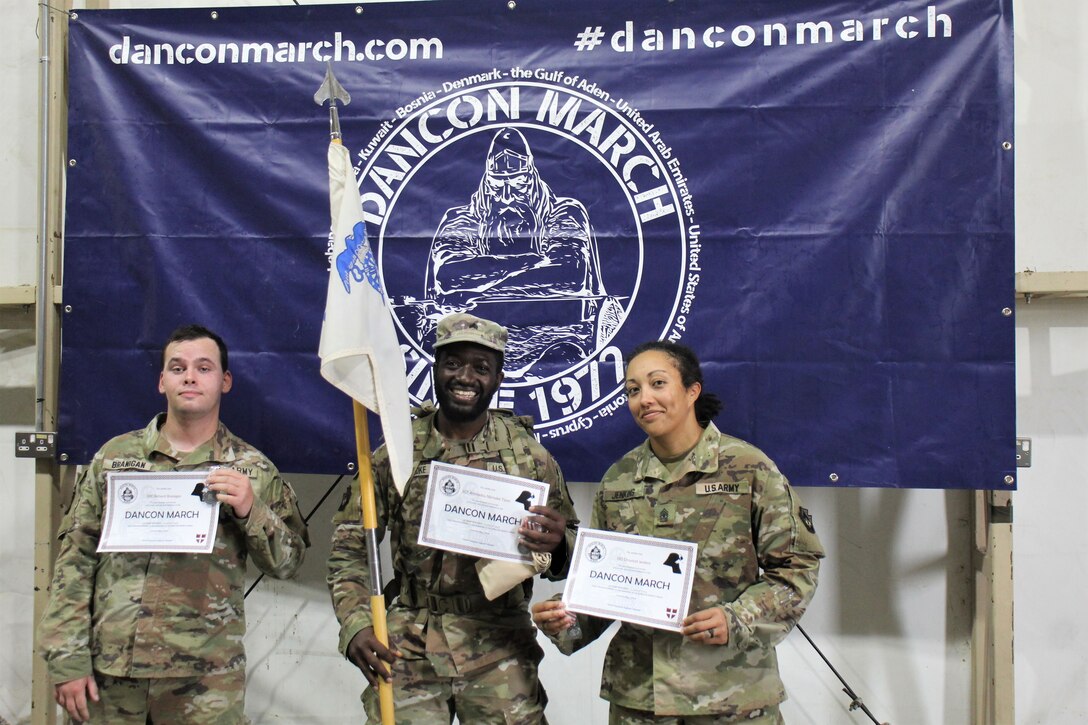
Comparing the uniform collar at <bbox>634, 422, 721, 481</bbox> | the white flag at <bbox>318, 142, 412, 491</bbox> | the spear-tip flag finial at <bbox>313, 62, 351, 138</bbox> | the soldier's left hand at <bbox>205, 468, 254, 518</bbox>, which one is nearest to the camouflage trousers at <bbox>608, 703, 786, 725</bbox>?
the uniform collar at <bbox>634, 422, 721, 481</bbox>

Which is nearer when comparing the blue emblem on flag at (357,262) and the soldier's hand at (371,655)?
the soldier's hand at (371,655)

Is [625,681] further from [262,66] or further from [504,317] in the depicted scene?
[262,66]

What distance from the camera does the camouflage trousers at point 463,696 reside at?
7.00 feet

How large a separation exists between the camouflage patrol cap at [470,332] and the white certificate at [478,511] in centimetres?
31

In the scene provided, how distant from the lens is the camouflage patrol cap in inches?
88.0

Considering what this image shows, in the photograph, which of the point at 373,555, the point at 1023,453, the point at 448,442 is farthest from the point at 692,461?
the point at 1023,453

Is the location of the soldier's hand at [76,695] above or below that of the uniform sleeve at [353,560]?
below

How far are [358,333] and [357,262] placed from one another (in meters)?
0.18

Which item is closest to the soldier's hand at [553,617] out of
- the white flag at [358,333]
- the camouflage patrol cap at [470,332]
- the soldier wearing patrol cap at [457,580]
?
the soldier wearing patrol cap at [457,580]

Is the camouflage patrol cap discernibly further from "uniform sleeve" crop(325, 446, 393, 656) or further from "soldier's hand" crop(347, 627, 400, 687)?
"soldier's hand" crop(347, 627, 400, 687)

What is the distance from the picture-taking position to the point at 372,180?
291 centimetres

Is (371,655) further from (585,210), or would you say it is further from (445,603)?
(585,210)

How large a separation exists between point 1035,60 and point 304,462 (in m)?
2.73

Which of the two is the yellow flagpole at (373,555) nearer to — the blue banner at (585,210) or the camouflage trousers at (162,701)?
the camouflage trousers at (162,701)
